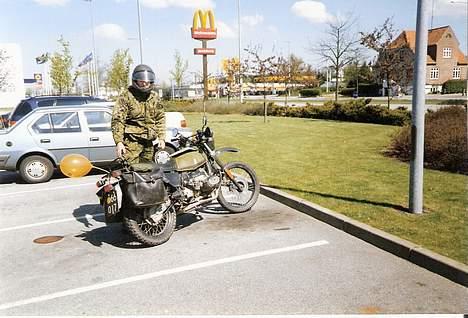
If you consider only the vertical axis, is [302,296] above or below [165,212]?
below

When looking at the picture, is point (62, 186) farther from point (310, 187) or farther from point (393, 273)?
point (393, 273)

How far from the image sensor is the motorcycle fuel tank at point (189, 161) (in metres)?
5.45

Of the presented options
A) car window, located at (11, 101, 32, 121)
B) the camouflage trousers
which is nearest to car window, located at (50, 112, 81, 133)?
the camouflage trousers

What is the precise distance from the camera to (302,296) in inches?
140

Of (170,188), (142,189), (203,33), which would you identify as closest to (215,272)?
(142,189)

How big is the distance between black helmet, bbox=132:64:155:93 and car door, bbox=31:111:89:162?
13.9 ft

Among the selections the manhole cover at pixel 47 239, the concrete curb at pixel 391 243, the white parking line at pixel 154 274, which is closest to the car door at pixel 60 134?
the manhole cover at pixel 47 239

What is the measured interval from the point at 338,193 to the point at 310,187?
61 cm

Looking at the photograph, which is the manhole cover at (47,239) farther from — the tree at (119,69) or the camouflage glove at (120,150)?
the tree at (119,69)

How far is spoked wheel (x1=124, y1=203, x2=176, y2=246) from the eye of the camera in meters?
4.72

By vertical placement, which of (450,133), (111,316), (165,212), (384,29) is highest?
(384,29)

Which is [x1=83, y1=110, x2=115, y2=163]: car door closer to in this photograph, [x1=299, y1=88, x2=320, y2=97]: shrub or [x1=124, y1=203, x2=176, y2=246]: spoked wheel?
[x1=124, y1=203, x2=176, y2=246]: spoked wheel

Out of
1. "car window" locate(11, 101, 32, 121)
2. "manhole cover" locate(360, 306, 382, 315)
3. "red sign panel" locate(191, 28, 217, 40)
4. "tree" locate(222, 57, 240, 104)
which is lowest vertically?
"manhole cover" locate(360, 306, 382, 315)

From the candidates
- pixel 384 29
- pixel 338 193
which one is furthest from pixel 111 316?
Result: pixel 384 29
